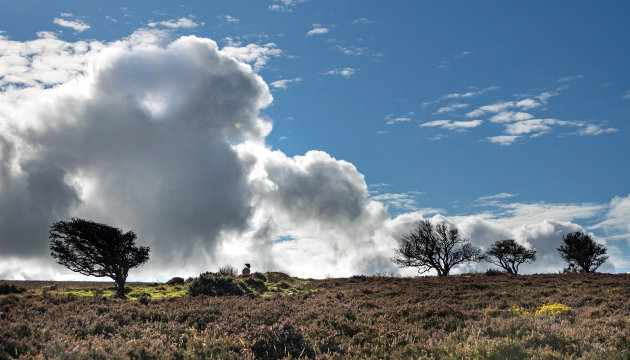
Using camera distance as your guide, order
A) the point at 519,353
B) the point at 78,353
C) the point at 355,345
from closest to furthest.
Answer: the point at 78,353, the point at 519,353, the point at 355,345

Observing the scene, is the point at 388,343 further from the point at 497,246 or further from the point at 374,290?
the point at 497,246

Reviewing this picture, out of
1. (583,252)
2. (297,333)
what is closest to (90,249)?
(297,333)

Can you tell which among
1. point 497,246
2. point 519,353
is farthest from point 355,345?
point 497,246

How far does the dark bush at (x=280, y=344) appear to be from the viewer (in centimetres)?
972

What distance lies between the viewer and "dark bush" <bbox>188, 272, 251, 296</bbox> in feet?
81.4

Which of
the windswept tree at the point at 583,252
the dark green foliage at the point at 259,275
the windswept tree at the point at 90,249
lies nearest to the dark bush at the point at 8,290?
the windswept tree at the point at 90,249

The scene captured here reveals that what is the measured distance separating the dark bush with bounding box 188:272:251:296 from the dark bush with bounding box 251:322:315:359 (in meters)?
14.2

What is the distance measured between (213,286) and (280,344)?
53.7 feet

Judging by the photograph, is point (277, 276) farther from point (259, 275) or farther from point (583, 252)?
point (583, 252)

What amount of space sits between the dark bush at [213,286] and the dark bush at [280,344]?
1424 cm

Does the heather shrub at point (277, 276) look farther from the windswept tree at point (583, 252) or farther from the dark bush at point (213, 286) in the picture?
the windswept tree at point (583, 252)

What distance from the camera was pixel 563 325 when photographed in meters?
12.6

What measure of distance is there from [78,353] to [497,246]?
64.7 meters

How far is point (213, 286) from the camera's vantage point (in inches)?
1004
